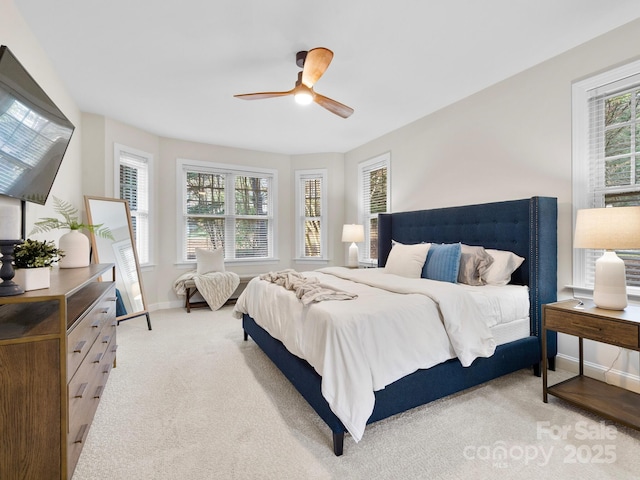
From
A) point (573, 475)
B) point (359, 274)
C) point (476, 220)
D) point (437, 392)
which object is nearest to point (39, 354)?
point (437, 392)

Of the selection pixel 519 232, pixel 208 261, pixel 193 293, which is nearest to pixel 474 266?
pixel 519 232

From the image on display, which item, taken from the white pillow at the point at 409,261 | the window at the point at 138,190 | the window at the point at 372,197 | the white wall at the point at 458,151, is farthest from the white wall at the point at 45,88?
the window at the point at 372,197

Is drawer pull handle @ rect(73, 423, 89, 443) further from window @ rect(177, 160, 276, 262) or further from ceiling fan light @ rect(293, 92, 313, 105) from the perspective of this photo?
window @ rect(177, 160, 276, 262)

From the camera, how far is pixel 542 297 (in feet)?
8.34

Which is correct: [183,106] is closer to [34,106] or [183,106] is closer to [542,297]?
[34,106]

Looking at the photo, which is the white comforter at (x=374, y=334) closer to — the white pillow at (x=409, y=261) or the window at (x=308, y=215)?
the white pillow at (x=409, y=261)

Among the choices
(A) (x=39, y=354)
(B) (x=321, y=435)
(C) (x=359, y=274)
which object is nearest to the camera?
(A) (x=39, y=354)

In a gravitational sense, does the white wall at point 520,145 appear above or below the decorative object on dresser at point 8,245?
above

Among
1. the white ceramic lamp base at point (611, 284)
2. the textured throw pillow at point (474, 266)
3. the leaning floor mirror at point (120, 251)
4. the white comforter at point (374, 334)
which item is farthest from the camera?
the leaning floor mirror at point (120, 251)

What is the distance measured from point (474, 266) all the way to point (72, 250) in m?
3.35

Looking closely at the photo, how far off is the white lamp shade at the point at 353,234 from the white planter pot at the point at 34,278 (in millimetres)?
3705

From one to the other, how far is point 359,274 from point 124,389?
7.19 ft

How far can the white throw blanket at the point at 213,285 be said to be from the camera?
15.1 ft

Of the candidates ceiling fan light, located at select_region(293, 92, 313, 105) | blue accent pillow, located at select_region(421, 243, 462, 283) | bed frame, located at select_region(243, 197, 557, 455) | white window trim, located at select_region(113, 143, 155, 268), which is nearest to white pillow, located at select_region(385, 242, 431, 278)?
blue accent pillow, located at select_region(421, 243, 462, 283)
